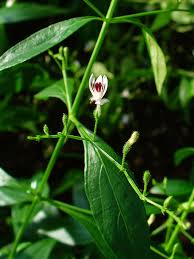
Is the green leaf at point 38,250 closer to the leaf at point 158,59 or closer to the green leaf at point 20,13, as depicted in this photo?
the leaf at point 158,59

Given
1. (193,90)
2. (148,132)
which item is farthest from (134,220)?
(148,132)

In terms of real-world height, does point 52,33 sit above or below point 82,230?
above

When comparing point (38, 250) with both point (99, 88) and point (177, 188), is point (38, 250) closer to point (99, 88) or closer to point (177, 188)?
point (177, 188)

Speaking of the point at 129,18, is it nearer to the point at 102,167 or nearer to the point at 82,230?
the point at 102,167

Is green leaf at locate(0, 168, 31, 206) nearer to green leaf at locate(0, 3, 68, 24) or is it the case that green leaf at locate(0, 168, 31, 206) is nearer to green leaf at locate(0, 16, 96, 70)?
green leaf at locate(0, 16, 96, 70)

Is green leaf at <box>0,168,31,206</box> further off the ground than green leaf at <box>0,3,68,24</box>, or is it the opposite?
green leaf at <box>0,3,68,24</box>

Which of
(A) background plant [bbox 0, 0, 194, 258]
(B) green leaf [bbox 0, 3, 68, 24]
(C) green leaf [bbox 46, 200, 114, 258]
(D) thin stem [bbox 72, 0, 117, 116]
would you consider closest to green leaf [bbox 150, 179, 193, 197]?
(A) background plant [bbox 0, 0, 194, 258]

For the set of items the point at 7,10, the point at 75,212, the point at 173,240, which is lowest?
the point at 173,240
